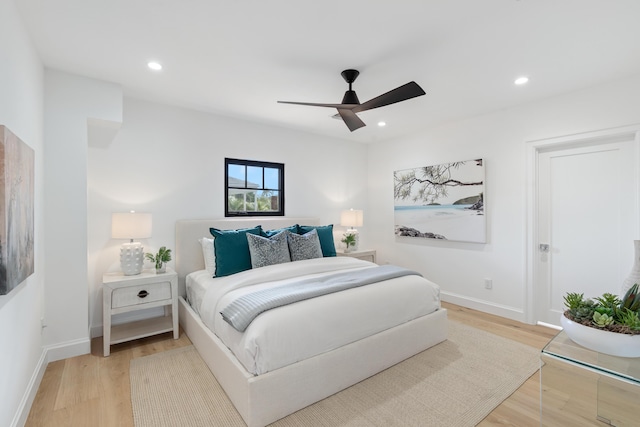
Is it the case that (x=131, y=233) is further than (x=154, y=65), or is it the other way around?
(x=131, y=233)

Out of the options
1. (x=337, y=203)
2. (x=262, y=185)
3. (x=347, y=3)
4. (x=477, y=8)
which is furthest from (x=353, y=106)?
(x=337, y=203)

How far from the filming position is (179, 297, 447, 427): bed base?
Answer: 1.73m

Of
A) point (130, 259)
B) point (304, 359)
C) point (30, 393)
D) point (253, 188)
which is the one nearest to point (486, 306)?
point (304, 359)

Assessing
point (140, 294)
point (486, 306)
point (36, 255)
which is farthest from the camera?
point (486, 306)

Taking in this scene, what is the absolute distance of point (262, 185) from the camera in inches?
162

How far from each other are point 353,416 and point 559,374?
1.21 m

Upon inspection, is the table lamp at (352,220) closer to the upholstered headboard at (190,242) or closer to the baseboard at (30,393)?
the upholstered headboard at (190,242)

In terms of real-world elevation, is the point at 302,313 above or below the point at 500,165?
below

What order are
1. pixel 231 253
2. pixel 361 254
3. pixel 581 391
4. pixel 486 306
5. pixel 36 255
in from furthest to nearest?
pixel 361 254 < pixel 486 306 < pixel 231 253 < pixel 36 255 < pixel 581 391

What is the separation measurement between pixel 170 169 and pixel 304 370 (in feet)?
8.91

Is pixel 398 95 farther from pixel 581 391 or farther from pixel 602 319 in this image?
pixel 581 391

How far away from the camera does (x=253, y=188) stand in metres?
4.05

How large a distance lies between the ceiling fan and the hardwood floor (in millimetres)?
2256

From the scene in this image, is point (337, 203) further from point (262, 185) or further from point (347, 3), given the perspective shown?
point (347, 3)
